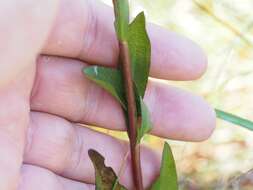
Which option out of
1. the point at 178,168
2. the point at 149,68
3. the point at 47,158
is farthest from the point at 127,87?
the point at 178,168

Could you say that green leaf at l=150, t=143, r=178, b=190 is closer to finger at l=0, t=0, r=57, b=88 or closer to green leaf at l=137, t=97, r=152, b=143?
green leaf at l=137, t=97, r=152, b=143

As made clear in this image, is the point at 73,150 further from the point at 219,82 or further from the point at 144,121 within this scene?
the point at 219,82

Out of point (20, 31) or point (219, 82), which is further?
point (219, 82)

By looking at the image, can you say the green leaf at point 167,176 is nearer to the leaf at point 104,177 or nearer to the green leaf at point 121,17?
the leaf at point 104,177

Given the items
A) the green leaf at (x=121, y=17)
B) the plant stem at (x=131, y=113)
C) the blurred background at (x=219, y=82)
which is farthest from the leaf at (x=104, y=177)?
the blurred background at (x=219, y=82)

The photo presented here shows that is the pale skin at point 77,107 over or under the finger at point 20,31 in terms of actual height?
under

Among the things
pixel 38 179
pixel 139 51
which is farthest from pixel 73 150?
pixel 139 51

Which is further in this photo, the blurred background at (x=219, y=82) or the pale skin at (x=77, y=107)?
the blurred background at (x=219, y=82)
